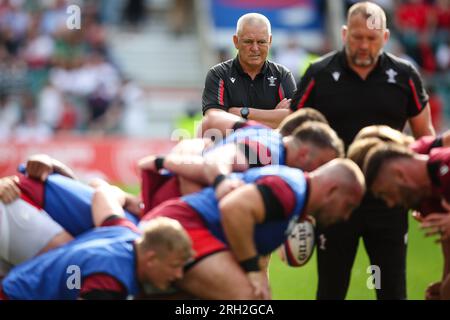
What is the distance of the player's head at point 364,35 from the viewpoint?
6910 mm

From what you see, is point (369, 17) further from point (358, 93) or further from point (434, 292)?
point (434, 292)

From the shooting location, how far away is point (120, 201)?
22.2 feet

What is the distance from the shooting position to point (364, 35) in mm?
6922

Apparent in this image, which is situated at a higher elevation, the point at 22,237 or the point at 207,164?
the point at 207,164

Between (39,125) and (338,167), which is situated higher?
(338,167)

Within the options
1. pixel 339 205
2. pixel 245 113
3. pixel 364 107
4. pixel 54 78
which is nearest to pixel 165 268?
pixel 339 205

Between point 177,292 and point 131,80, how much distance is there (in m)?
14.8

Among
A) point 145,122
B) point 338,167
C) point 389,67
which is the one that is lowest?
point 145,122

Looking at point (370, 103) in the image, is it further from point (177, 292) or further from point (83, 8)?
point (83, 8)

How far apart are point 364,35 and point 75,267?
2.60 metres

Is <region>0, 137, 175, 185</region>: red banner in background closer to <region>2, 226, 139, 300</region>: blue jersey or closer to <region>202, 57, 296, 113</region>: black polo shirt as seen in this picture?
<region>202, 57, 296, 113</region>: black polo shirt

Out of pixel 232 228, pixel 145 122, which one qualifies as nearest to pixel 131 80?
pixel 145 122

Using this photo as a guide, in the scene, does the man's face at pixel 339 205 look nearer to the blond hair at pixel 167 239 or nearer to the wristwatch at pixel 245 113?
the blond hair at pixel 167 239

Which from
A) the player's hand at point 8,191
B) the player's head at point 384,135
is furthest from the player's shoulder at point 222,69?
the player's hand at point 8,191
